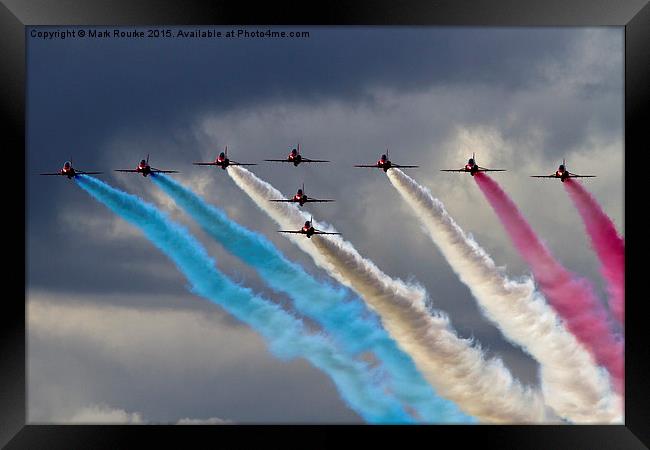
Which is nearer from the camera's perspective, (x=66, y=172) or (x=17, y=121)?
(x=17, y=121)

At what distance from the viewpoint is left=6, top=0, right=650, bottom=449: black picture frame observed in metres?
73.6

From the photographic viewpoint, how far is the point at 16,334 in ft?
246

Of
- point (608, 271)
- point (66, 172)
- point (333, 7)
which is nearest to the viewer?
point (333, 7)

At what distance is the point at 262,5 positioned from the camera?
73812 mm

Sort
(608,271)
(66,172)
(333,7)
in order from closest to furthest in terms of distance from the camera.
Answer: (333,7) → (608,271) → (66,172)

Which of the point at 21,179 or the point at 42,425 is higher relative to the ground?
the point at 21,179

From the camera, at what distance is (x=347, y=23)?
242ft

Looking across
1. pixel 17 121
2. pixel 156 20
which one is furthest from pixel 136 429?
pixel 156 20

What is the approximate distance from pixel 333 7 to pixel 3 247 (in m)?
24.5


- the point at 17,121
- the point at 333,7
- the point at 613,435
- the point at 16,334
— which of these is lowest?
the point at 613,435

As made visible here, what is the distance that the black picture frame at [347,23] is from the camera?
2896 inches

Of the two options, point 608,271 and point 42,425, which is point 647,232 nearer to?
point 608,271

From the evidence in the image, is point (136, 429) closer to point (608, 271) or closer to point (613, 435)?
point (613, 435)

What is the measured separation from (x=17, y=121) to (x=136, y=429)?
20.0 meters
